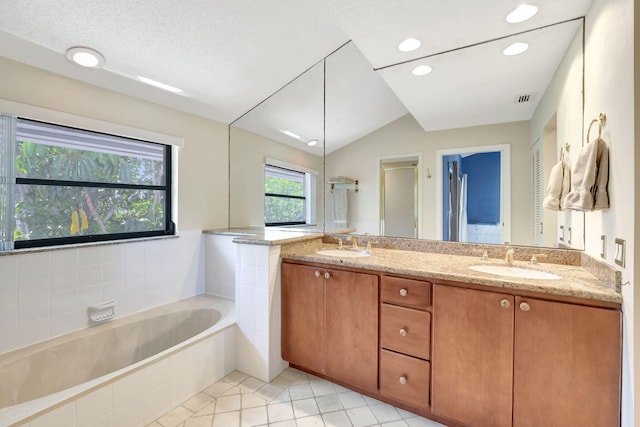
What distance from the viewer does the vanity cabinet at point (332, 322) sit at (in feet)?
5.61

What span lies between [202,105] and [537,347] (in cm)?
300

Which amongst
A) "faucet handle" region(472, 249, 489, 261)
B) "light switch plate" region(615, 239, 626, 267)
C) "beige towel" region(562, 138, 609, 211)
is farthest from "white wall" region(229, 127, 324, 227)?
"light switch plate" region(615, 239, 626, 267)

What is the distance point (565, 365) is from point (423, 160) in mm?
1425

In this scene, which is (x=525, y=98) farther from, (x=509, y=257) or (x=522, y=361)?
(x=522, y=361)

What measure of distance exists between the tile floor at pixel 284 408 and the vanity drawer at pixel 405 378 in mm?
131

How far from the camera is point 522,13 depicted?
1527mm

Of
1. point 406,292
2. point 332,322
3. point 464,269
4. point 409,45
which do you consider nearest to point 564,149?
point 464,269

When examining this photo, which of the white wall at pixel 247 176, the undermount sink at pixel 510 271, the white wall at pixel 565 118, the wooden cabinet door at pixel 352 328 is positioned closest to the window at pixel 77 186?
the white wall at pixel 247 176

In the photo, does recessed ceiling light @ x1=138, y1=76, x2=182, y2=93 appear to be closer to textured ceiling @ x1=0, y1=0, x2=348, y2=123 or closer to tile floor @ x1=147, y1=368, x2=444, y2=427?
textured ceiling @ x1=0, y1=0, x2=348, y2=123

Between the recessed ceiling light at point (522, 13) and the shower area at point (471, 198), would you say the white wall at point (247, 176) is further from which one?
the recessed ceiling light at point (522, 13)

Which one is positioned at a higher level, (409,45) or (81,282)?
(409,45)

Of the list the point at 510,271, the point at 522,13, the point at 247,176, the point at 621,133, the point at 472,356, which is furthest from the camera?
the point at 247,176

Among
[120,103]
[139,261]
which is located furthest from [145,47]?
[139,261]

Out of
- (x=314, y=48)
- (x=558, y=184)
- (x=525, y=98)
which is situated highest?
(x=314, y=48)
